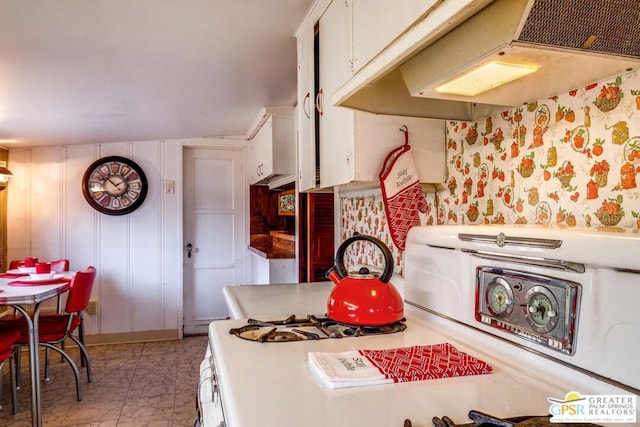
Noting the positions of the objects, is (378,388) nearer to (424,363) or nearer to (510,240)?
(424,363)

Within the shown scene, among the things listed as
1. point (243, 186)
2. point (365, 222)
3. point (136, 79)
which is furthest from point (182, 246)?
point (365, 222)

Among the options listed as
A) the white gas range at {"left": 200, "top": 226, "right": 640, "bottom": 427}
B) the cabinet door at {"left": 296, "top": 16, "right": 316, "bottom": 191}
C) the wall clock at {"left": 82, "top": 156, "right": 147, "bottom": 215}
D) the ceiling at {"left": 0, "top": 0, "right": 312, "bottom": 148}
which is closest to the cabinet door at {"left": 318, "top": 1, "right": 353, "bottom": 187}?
the cabinet door at {"left": 296, "top": 16, "right": 316, "bottom": 191}

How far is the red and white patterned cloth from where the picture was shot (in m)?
0.82

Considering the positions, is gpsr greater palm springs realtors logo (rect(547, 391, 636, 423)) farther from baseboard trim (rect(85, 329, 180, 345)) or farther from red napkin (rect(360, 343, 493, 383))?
baseboard trim (rect(85, 329, 180, 345))

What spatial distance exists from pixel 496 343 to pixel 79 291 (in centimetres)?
302

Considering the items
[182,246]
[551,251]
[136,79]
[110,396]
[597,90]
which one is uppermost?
[136,79]

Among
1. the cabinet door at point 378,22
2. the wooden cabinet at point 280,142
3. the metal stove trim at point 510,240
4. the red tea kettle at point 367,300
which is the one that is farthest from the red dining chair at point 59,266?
the metal stove trim at point 510,240

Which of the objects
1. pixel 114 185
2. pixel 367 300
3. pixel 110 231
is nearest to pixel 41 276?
pixel 110 231

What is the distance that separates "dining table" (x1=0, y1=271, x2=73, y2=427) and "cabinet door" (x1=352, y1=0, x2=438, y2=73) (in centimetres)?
236

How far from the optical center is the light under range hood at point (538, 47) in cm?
69

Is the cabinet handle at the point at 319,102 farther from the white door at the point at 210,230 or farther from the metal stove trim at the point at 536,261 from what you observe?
the white door at the point at 210,230

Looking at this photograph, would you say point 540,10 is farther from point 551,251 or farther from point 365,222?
point 365,222

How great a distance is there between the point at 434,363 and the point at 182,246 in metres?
3.86

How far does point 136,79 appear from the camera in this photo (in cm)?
229
